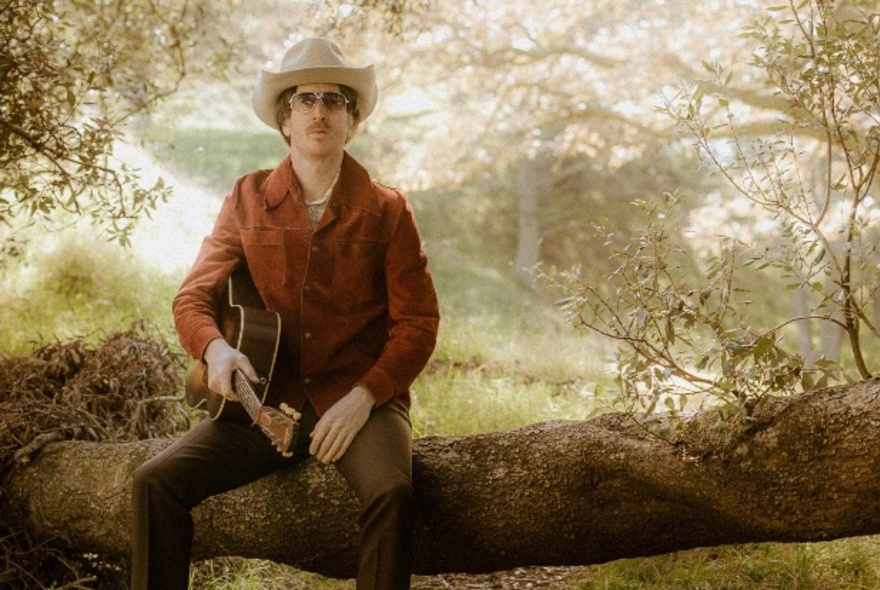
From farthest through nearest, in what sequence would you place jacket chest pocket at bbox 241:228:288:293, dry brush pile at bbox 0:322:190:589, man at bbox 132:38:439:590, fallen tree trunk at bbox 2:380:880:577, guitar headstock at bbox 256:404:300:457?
1. dry brush pile at bbox 0:322:190:589
2. jacket chest pocket at bbox 241:228:288:293
3. man at bbox 132:38:439:590
4. guitar headstock at bbox 256:404:300:457
5. fallen tree trunk at bbox 2:380:880:577

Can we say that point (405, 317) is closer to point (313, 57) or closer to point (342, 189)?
point (342, 189)

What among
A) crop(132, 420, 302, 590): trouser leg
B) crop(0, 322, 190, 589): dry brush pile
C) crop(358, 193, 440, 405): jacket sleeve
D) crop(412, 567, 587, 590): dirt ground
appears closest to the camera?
crop(132, 420, 302, 590): trouser leg

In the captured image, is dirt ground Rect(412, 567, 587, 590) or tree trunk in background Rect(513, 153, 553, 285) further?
tree trunk in background Rect(513, 153, 553, 285)

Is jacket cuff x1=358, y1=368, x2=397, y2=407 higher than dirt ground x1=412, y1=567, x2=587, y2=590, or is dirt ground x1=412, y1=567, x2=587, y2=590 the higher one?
jacket cuff x1=358, y1=368, x2=397, y2=407

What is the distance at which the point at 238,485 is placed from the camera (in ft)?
10.3

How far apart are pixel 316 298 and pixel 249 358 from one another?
34cm

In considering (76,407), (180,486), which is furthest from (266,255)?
(76,407)

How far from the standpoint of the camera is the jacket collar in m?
3.38

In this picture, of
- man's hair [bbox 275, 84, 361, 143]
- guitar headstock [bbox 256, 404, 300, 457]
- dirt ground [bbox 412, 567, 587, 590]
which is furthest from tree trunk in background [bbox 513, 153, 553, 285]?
guitar headstock [bbox 256, 404, 300, 457]

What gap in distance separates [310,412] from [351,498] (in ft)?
1.12

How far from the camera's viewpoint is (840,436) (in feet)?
8.47

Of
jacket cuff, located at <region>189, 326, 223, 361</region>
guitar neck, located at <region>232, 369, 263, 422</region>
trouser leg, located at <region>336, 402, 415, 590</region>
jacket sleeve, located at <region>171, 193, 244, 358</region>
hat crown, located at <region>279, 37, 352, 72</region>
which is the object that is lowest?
trouser leg, located at <region>336, 402, 415, 590</region>

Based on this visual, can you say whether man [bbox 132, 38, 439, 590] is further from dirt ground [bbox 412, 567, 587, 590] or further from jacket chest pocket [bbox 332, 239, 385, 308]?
dirt ground [bbox 412, 567, 587, 590]

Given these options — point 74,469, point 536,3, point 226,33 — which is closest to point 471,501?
point 74,469
